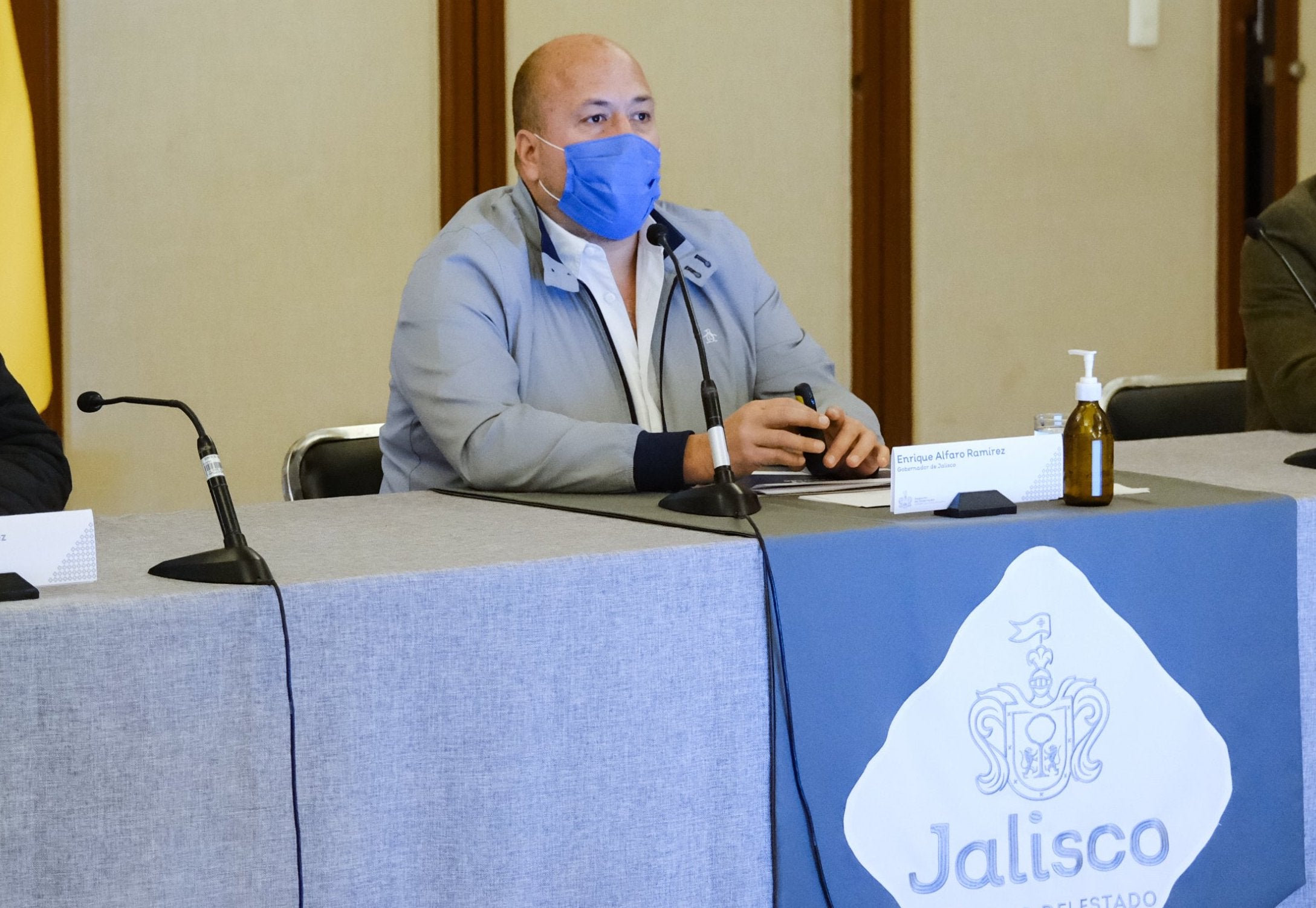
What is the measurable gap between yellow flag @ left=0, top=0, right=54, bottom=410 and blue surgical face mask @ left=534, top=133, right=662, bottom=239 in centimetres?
149

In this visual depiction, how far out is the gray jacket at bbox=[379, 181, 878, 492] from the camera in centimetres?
171

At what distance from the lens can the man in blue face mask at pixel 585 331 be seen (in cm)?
172

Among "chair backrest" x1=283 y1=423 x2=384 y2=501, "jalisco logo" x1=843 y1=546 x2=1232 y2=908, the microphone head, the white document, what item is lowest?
"jalisco logo" x1=843 y1=546 x2=1232 y2=908

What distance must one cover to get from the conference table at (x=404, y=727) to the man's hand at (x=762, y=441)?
0.94ft

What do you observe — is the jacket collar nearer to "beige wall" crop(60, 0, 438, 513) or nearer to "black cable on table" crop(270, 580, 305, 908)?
"black cable on table" crop(270, 580, 305, 908)

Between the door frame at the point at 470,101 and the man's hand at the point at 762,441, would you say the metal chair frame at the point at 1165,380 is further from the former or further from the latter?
the door frame at the point at 470,101

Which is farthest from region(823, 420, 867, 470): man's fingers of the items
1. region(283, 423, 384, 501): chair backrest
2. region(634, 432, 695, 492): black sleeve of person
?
region(283, 423, 384, 501): chair backrest

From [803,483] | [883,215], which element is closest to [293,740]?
[803,483]

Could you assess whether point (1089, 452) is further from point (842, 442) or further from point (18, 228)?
point (18, 228)

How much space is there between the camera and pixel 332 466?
215cm

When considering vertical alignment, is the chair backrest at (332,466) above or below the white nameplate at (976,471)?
below

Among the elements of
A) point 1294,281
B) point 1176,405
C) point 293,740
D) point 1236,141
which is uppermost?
point 1236,141

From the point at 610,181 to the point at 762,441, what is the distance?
1.67 feet

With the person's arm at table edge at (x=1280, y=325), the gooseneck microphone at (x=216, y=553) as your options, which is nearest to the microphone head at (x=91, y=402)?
the gooseneck microphone at (x=216, y=553)
